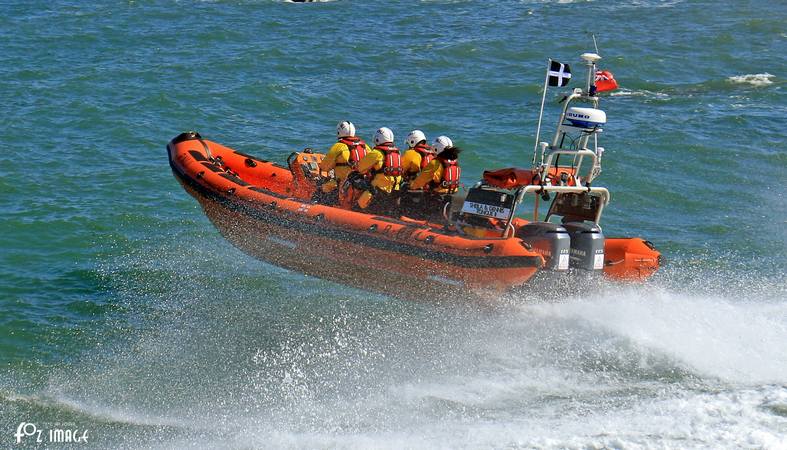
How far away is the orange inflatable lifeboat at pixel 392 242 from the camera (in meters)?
7.94

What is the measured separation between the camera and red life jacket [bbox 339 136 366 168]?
29.9ft

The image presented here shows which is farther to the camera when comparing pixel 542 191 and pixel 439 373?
pixel 542 191

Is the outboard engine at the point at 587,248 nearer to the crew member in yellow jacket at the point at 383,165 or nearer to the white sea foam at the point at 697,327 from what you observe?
the white sea foam at the point at 697,327

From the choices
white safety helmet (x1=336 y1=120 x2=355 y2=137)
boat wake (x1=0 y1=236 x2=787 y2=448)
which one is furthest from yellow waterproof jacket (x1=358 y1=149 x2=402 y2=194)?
boat wake (x1=0 y1=236 x2=787 y2=448)

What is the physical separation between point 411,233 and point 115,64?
439 inches

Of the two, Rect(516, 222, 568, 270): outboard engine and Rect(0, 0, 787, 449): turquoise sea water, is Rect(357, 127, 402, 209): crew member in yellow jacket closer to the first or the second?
Rect(0, 0, 787, 449): turquoise sea water

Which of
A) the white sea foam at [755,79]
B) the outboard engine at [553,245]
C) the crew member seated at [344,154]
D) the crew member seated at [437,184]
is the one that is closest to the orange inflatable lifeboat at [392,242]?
the outboard engine at [553,245]

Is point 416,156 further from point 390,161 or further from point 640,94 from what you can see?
point 640,94

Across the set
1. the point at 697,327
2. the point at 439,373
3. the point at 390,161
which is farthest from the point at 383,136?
the point at 697,327

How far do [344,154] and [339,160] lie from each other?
75 millimetres

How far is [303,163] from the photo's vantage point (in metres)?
10.1

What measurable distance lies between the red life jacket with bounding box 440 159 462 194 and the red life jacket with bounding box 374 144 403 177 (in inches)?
16.9

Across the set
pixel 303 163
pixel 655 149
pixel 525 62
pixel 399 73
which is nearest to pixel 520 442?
pixel 303 163

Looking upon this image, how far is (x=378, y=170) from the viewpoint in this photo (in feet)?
29.0
